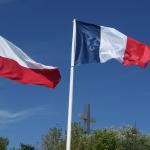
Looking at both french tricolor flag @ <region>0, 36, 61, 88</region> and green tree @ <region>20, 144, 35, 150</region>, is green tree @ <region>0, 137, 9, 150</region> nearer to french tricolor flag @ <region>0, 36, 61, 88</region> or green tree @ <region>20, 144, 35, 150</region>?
green tree @ <region>20, 144, 35, 150</region>

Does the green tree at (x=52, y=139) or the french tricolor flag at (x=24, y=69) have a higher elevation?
the green tree at (x=52, y=139)

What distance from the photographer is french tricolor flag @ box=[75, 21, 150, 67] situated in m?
20.6

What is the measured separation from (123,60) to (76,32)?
1929mm

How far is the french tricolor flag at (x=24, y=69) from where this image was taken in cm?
Result: 1963

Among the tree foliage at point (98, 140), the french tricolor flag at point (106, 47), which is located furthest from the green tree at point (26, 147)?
the french tricolor flag at point (106, 47)

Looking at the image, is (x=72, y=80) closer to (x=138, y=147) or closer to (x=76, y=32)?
(x=76, y=32)

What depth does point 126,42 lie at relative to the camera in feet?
69.9

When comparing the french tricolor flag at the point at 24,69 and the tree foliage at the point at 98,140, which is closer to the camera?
the french tricolor flag at the point at 24,69

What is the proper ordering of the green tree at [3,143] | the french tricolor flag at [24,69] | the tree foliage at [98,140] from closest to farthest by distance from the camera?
the french tricolor flag at [24,69]
the tree foliage at [98,140]
the green tree at [3,143]

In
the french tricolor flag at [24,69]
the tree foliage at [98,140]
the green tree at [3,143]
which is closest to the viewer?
the french tricolor flag at [24,69]

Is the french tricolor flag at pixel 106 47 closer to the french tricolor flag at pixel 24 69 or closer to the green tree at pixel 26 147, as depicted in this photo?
the french tricolor flag at pixel 24 69

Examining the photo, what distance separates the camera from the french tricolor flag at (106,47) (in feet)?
67.5

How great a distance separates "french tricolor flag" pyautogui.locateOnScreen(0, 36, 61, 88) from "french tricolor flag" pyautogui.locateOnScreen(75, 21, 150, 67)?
47.6 inches

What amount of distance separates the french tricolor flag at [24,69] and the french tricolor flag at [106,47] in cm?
121
